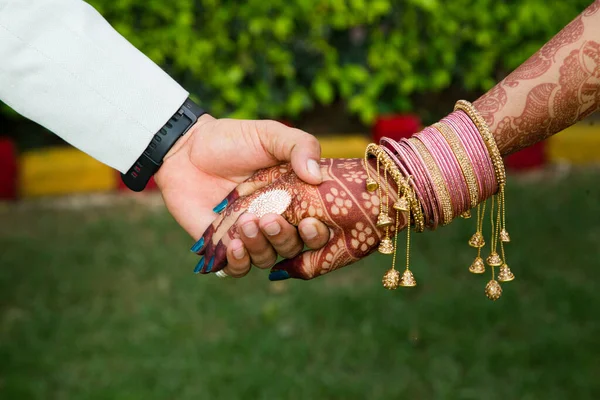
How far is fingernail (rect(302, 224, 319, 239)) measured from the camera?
2.18 m

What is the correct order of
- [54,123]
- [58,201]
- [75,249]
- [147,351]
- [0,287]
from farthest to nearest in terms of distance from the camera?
[58,201]
[75,249]
[0,287]
[147,351]
[54,123]

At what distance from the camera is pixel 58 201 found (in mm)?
5215

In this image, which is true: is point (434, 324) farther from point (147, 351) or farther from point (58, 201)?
point (58, 201)

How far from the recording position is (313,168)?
2.21m

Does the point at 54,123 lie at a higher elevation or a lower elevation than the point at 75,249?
lower

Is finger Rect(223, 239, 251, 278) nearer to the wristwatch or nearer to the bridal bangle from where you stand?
the bridal bangle

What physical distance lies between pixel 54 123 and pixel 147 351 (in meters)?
1.36

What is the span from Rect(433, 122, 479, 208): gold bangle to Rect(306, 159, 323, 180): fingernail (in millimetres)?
369

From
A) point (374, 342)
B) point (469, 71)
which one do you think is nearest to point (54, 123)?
point (374, 342)

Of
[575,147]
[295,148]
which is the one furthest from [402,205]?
[575,147]

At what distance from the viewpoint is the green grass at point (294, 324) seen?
3266 mm

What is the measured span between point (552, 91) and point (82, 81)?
1485 mm

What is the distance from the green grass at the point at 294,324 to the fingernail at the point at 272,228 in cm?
125

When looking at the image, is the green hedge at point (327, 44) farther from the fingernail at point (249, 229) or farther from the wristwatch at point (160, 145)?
the fingernail at point (249, 229)
